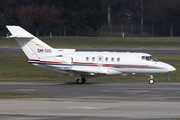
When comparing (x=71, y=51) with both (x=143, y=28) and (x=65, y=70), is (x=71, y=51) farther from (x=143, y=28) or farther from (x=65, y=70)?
(x=143, y=28)

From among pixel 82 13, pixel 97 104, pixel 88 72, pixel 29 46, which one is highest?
pixel 82 13

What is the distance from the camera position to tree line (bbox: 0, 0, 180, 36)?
98000mm

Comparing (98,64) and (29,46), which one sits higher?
(29,46)

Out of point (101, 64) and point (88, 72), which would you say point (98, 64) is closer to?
point (101, 64)

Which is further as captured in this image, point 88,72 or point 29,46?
point 29,46

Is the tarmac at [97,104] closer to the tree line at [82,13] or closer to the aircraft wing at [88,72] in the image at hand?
the aircraft wing at [88,72]

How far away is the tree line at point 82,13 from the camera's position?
3858 inches

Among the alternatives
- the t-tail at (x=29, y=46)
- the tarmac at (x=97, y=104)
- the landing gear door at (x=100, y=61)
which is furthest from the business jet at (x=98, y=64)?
the tarmac at (x=97, y=104)

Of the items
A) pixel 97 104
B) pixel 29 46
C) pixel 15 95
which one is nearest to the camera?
pixel 97 104

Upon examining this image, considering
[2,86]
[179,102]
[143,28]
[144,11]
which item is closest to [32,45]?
[2,86]

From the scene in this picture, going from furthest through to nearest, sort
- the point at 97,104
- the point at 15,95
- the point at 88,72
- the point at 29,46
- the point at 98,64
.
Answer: the point at 29,46 → the point at 98,64 → the point at 88,72 → the point at 15,95 → the point at 97,104

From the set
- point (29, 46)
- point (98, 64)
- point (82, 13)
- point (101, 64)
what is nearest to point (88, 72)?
point (98, 64)

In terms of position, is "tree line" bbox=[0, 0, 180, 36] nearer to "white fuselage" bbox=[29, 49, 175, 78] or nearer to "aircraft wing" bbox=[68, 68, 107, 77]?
"white fuselage" bbox=[29, 49, 175, 78]

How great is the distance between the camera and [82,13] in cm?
10062
